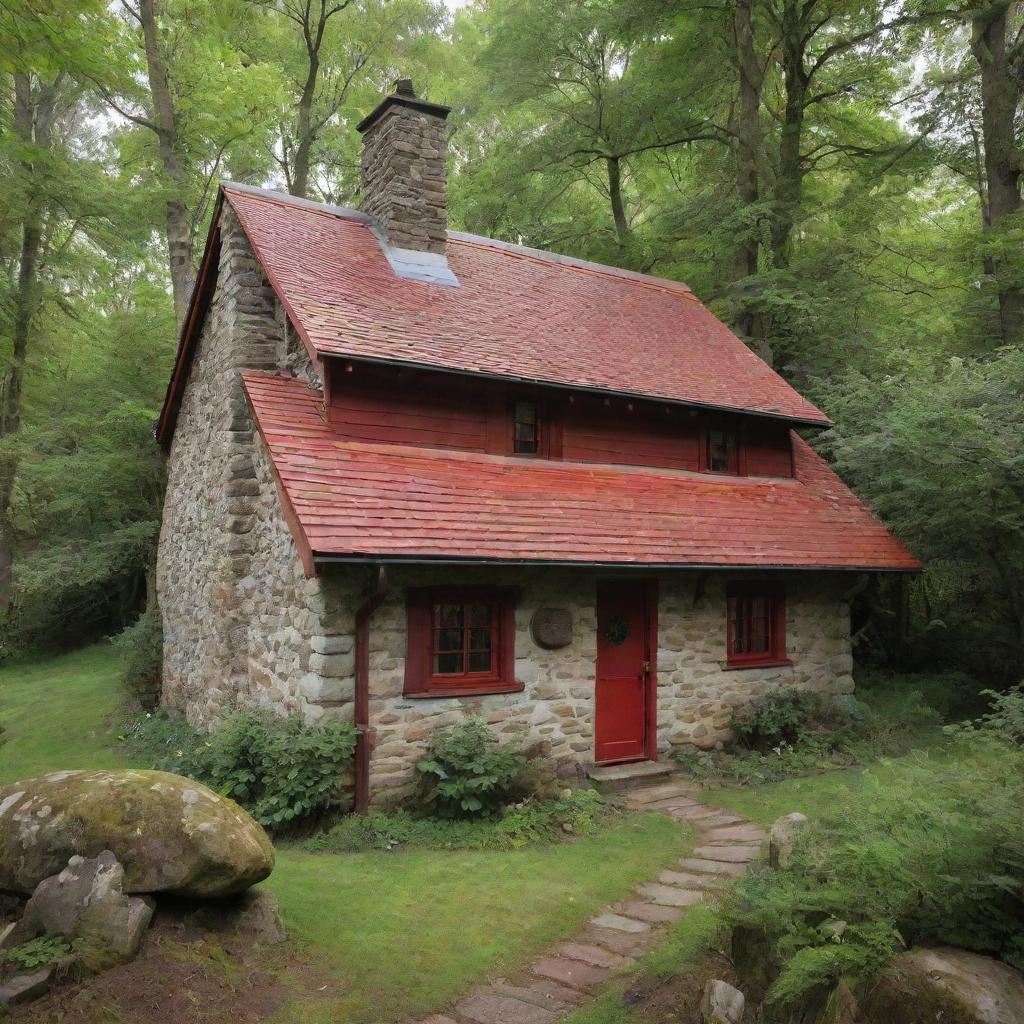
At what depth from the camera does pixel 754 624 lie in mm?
10539

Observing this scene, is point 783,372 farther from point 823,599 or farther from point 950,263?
point 823,599

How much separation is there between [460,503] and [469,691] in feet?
6.40

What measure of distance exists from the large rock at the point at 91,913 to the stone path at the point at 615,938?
1675mm

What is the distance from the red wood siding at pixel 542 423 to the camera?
8.73 meters

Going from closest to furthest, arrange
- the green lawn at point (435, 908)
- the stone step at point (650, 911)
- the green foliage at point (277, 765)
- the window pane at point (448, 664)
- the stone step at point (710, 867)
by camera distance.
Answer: the green lawn at point (435, 908) < the stone step at point (650, 911) < the stone step at point (710, 867) < the green foliage at point (277, 765) < the window pane at point (448, 664)

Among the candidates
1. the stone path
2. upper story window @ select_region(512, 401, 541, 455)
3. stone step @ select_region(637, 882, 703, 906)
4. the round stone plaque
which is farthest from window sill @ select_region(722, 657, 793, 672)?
A: stone step @ select_region(637, 882, 703, 906)

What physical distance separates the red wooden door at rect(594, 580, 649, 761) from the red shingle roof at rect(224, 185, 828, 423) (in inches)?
106

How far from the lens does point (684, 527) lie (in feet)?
31.5

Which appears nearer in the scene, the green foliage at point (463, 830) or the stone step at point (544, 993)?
the stone step at point (544, 993)

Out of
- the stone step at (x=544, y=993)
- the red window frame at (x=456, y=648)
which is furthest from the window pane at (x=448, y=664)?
the stone step at (x=544, y=993)

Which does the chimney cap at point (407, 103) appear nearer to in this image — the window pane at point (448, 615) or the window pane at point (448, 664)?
the window pane at point (448, 615)

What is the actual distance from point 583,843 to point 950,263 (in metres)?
12.6

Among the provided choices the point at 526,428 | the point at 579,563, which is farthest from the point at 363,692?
the point at 526,428

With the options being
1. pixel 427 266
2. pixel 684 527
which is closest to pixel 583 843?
pixel 684 527
